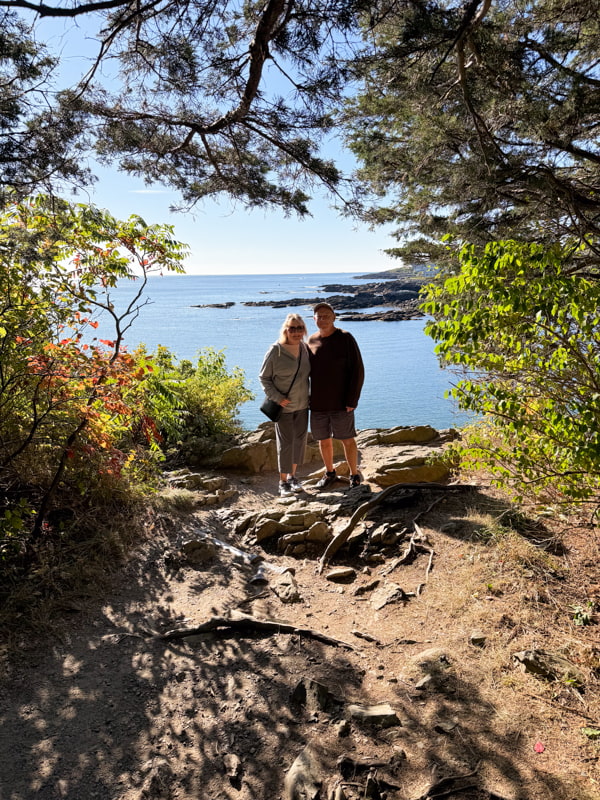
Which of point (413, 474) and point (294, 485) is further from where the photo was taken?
point (294, 485)

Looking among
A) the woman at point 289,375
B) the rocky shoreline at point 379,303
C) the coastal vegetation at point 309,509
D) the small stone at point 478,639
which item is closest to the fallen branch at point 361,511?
the coastal vegetation at point 309,509

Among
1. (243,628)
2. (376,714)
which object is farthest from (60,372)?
(376,714)

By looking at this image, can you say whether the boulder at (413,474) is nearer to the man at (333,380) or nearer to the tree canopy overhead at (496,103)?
the man at (333,380)

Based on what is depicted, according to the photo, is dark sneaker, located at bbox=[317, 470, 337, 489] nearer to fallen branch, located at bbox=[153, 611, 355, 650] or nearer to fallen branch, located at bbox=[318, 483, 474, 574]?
fallen branch, located at bbox=[318, 483, 474, 574]

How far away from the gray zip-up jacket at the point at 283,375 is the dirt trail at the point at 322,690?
1.84 meters

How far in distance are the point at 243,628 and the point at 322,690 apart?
88 centimetres

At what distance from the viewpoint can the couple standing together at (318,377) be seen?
517 centimetres

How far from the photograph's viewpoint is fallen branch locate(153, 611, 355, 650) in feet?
10.5

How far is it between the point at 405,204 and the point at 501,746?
21.2ft

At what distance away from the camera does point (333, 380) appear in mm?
5227

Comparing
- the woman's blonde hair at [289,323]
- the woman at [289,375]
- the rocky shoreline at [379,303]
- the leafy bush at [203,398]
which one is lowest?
the leafy bush at [203,398]

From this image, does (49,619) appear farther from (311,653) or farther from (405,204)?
(405,204)

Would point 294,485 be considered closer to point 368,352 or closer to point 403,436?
point 403,436

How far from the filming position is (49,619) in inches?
130
